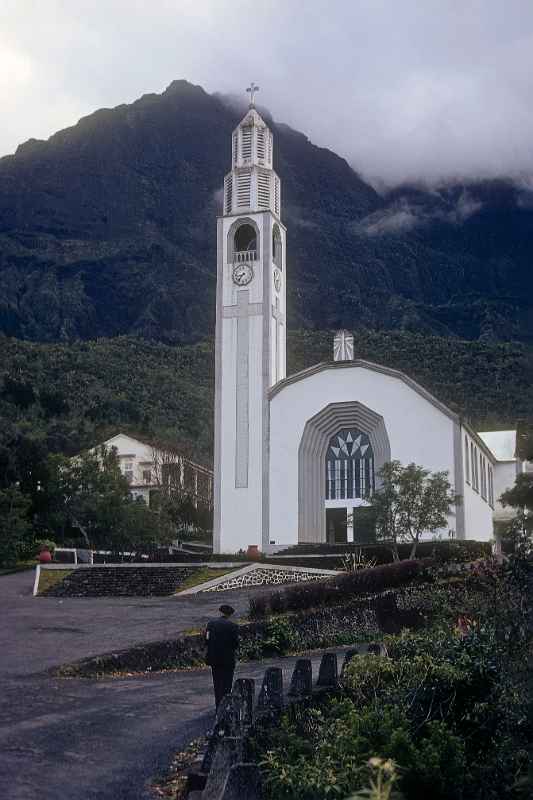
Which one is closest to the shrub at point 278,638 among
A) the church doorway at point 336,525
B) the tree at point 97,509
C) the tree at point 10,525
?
the tree at point 10,525

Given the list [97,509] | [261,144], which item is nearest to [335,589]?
[97,509]

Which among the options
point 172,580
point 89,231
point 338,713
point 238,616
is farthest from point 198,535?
point 89,231

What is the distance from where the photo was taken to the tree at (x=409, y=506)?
28.7 m

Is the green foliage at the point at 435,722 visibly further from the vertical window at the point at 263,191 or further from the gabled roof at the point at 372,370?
the vertical window at the point at 263,191

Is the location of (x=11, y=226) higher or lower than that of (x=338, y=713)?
higher

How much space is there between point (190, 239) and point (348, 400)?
99526mm

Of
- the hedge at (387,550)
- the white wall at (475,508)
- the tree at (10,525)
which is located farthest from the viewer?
the white wall at (475,508)

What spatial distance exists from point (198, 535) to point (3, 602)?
24.7 metres

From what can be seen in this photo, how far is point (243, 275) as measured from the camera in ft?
124

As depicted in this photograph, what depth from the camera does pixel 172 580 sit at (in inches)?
1012

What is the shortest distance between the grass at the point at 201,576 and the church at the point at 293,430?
843 centimetres

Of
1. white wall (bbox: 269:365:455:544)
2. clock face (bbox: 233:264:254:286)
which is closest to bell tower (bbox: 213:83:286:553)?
clock face (bbox: 233:264:254:286)

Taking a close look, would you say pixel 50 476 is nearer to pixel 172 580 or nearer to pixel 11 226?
pixel 172 580

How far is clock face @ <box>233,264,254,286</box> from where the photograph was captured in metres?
37.9
